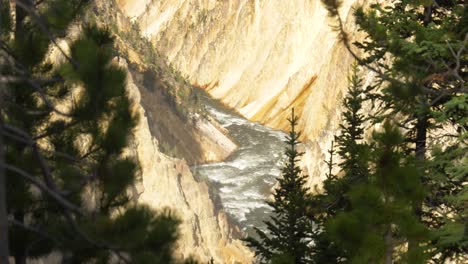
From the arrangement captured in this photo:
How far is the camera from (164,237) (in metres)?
5.47

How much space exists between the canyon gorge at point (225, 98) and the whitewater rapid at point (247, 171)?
10 cm

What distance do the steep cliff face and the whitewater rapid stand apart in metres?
2.64

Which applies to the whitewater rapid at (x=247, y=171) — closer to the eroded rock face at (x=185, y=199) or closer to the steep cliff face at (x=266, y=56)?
the steep cliff face at (x=266, y=56)

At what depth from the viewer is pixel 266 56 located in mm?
62000

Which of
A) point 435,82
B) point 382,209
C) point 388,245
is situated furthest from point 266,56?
point 382,209

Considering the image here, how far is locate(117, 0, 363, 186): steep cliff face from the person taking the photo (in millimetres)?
47844

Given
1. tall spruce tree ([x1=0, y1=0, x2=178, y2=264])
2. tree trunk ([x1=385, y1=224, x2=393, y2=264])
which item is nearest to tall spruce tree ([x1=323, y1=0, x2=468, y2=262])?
tree trunk ([x1=385, y1=224, x2=393, y2=264])

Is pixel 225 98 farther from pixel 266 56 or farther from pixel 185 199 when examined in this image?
pixel 185 199

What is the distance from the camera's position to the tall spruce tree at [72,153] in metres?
4.50

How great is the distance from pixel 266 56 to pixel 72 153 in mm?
56741

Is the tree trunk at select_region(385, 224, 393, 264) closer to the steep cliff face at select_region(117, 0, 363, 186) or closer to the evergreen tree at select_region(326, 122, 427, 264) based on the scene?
the evergreen tree at select_region(326, 122, 427, 264)

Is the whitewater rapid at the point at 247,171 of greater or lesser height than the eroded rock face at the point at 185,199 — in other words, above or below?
above

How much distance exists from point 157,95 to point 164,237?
135 ft

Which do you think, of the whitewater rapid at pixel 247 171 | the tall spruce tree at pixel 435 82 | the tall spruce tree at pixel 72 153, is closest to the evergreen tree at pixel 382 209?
the tall spruce tree at pixel 435 82
